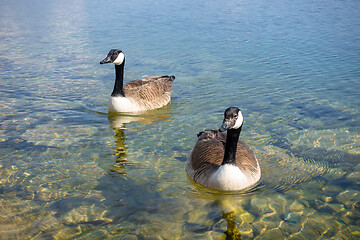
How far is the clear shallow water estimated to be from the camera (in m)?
5.70

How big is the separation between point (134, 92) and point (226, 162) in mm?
5259

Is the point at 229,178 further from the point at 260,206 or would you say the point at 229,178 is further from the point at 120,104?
the point at 120,104

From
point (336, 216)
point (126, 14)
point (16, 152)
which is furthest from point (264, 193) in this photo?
point (126, 14)

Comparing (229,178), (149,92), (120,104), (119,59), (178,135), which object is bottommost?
(178,135)

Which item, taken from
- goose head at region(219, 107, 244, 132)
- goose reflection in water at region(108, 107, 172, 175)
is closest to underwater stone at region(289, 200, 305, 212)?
goose head at region(219, 107, 244, 132)

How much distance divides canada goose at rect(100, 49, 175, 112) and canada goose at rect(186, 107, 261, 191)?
3.79 meters

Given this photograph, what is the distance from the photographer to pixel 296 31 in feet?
66.6

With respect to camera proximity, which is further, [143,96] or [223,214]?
[143,96]

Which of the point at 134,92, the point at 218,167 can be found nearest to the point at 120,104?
the point at 134,92

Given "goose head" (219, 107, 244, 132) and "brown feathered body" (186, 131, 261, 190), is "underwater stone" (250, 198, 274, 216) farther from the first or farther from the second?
"goose head" (219, 107, 244, 132)

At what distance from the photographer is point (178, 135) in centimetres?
877

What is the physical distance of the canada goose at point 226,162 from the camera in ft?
20.0

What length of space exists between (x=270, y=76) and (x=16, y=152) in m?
8.80

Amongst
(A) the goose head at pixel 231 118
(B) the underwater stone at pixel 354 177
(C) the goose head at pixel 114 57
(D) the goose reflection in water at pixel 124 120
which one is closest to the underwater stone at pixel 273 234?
(A) the goose head at pixel 231 118
